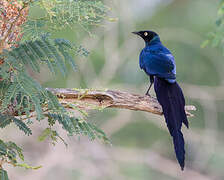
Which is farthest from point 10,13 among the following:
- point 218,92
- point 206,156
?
point 206,156

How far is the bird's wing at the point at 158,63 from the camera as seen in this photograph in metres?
3.74

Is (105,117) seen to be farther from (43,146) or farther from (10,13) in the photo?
(10,13)

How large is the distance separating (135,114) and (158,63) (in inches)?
241

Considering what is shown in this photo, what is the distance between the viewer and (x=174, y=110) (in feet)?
10.9

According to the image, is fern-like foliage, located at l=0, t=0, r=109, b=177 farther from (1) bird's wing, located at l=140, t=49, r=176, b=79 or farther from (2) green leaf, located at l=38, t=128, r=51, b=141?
(1) bird's wing, located at l=140, t=49, r=176, b=79

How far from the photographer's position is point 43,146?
10273 mm

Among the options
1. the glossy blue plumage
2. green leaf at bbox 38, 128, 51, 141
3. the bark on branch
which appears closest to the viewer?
green leaf at bbox 38, 128, 51, 141

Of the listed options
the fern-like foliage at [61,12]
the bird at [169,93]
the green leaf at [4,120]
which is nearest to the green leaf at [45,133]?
the green leaf at [4,120]

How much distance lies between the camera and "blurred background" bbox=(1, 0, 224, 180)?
8734 millimetres

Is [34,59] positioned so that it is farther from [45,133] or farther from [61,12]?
[45,133]

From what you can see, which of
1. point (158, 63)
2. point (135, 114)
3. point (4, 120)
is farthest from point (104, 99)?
point (135, 114)

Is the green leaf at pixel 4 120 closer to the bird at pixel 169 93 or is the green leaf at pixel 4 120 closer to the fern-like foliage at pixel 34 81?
the fern-like foliage at pixel 34 81

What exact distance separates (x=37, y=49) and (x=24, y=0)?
0.97 feet

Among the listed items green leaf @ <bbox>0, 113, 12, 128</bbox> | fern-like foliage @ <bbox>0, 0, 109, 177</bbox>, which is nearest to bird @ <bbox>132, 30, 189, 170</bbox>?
fern-like foliage @ <bbox>0, 0, 109, 177</bbox>
